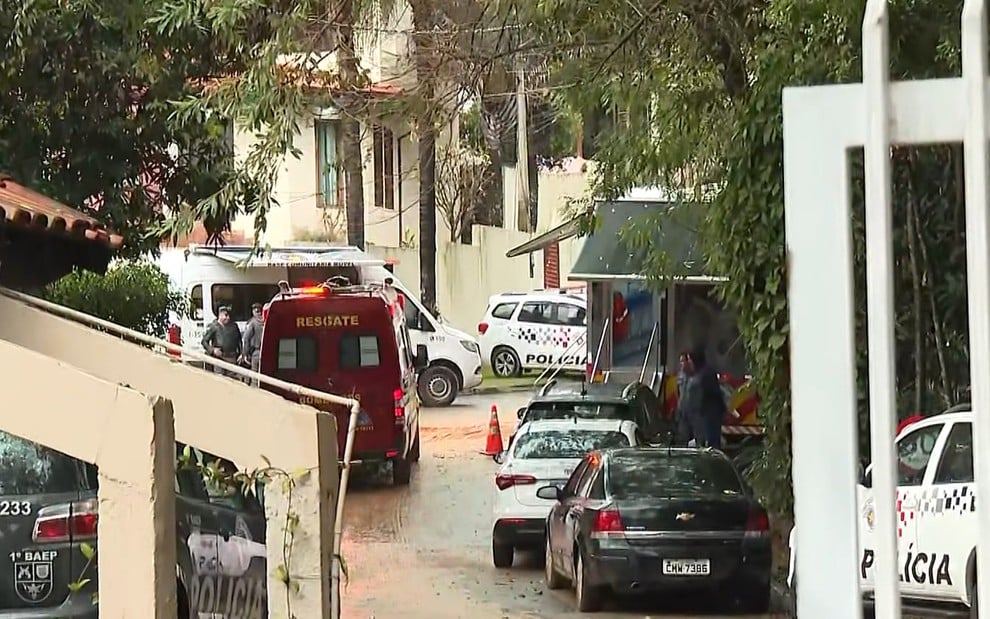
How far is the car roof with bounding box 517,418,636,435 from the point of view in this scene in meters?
13.9

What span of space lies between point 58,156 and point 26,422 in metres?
8.20

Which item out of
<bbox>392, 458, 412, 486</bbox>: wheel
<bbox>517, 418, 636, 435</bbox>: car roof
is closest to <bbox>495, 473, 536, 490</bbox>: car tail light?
<bbox>517, 418, 636, 435</bbox>: car roof

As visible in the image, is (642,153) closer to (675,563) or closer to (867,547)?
(675,563)

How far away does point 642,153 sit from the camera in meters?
13.8

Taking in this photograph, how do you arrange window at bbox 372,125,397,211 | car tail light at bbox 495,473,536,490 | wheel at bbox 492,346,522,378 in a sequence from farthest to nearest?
wheel at bbox 492,346,522,378, window at bbox 372,125,397,211, car tail light at bbox 495,473,536,490

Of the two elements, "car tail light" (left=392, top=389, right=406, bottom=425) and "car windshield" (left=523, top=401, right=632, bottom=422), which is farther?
"car tail light" (left=392, top=389, right=406, bottom=425)

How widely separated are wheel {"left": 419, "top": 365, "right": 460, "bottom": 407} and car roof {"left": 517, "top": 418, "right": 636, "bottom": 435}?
521 inches

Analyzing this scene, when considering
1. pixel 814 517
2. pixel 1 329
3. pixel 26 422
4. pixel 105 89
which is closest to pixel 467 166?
pixel 105 89

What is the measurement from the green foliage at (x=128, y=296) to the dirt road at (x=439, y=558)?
3.86 m

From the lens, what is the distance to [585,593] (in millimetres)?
11133

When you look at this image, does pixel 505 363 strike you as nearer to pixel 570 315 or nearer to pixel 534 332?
pixel 534 332

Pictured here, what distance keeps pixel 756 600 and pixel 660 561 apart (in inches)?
43.9

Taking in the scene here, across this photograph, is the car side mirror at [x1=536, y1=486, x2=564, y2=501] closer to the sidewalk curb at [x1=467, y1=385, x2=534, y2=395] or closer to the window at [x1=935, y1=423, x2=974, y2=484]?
the window at [x1=935, y1=423, x2=974, y2=484]

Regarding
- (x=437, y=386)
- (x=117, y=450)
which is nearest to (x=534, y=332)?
(x=437, y=386)
